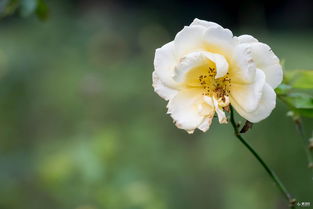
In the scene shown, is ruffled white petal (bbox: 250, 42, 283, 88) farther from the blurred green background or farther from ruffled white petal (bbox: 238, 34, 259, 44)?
the blurred green background

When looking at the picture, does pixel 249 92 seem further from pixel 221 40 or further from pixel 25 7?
pixel 25 7

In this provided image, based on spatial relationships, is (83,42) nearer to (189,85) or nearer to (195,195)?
(195,195)

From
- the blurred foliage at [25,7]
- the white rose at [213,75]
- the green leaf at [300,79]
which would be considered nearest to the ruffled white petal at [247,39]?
the white rose at [213,75]

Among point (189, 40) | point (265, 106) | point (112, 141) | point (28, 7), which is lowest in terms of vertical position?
point (265, 106)

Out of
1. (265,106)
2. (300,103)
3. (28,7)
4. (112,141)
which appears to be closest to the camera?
(265,106)

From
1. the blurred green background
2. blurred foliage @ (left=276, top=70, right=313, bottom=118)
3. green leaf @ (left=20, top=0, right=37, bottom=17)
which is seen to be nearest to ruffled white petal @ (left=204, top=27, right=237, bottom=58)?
blurred foliage @ (left=276, top=70, right=313, bottom=118)

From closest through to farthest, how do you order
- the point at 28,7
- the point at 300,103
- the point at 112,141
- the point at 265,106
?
the point at 265,106 < the point at 300,103 < the point at 28,7 < the point at 112,141

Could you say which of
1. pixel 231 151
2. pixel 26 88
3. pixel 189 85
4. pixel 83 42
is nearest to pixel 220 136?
pixel 231 151

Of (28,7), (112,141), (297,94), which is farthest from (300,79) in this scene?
(112,141)
